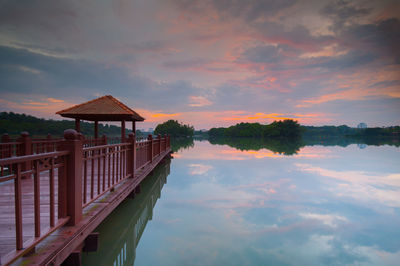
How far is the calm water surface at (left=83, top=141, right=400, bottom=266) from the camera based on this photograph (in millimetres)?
3188

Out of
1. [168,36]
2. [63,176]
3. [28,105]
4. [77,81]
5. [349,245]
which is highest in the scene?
[168,36]

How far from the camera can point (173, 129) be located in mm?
87938

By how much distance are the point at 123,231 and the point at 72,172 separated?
2.22 metres

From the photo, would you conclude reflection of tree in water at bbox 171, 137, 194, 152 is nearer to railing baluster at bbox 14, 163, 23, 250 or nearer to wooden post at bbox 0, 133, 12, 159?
wooden post at bbox 0, 133, 12, 159

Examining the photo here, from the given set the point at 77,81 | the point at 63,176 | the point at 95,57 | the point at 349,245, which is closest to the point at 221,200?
the point at 349,245

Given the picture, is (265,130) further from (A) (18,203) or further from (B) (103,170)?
(A) (18,203)

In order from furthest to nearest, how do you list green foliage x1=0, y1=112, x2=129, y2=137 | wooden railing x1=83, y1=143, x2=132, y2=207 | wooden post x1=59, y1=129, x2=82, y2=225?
1. green foliage x1=0, y1=112, x2=129, y2=137
2. wooden railing x1=83, y1=143, x2=132, y2=207
3. wooden post x1=59, y1=129, x2=82, y2=225

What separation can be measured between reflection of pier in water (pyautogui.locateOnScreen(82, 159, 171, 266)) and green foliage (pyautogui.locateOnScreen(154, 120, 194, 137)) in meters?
80.8

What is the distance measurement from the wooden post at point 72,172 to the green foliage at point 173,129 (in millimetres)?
83970

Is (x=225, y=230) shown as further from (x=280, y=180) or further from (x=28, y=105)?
(x=28, y=105)

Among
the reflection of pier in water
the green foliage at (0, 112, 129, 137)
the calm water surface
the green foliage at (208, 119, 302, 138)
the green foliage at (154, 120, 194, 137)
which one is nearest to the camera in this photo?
the reflection of pier in water

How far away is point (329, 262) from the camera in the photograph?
3084 mm

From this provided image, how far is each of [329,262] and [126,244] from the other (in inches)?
124

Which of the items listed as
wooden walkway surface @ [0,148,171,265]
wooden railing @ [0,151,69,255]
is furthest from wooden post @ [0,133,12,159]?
wooden railing @ [0,151,69,255]
